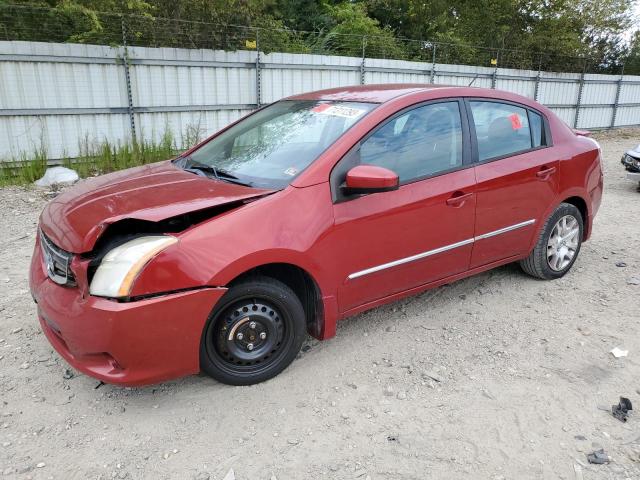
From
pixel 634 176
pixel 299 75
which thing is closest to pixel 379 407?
pixel 634 176

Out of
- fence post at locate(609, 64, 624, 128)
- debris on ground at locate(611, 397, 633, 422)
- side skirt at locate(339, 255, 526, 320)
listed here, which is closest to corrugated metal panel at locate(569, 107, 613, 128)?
fence post at locate(609, 64, 624, 128)

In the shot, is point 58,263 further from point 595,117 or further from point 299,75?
point 595,117

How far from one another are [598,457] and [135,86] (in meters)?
9.12

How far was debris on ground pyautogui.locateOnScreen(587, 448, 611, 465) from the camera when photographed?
250 cm

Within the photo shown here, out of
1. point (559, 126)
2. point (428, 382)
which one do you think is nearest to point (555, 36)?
point (559, 126)

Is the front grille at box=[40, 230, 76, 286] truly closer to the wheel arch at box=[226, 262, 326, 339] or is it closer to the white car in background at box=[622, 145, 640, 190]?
the wheel arch at box=[226, 262, 326, 339]

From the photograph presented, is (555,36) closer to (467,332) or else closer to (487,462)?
(467,332)

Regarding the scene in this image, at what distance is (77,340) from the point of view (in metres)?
2.62

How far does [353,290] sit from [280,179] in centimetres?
80

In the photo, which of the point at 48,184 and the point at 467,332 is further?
the point at 48,184

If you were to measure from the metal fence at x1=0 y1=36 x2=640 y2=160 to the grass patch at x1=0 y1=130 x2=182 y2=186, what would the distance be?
0.18m

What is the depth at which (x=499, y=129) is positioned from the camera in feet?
13.0

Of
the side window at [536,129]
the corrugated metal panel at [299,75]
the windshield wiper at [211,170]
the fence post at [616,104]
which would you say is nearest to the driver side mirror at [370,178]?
the windshield wiper at [211,170]

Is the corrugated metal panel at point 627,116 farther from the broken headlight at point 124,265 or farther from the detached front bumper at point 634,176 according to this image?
the broken headlight at point 124,265
